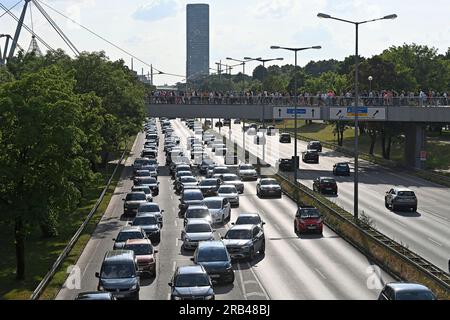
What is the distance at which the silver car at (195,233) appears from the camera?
128 feet

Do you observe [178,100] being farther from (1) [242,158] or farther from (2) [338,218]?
(2) [338,218]

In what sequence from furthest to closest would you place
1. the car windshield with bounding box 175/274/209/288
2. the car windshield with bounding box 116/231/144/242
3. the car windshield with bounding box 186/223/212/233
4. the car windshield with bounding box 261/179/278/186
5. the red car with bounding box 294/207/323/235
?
the car windshield with bounding box 261/179/278/186
the red car with bounding box 294/207/323/235
the car windshield with bounding box 186/223/212/233
the car windshield with bounding box 116/231/144/242
the car windshield with bounding box 175/274/209/288

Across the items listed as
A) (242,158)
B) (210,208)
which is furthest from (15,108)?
(242,158)

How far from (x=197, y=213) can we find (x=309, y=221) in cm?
629

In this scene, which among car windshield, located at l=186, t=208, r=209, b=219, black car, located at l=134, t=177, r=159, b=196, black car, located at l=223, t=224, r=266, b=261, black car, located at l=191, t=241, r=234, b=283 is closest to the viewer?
black car, located at l=191, t=241, r=234, b=283

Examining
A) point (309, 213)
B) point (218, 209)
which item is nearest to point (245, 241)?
point (309, 213)

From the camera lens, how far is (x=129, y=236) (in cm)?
3719

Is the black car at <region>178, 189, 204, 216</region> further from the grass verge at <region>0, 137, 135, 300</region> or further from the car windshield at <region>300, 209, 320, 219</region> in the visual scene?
the car windshield at <region>300, 209, 320, 219</region>

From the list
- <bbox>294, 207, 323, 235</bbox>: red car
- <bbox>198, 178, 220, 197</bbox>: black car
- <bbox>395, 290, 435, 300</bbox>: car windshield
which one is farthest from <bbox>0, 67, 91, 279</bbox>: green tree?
<bbox>198, 178, 220, 197</bbox>: black car

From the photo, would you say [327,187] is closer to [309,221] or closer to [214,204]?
[214,204]

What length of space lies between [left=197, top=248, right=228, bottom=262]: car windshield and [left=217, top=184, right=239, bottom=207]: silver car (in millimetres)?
24470

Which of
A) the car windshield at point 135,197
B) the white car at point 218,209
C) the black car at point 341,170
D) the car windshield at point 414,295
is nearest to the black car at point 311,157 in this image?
the black car at point 341,170

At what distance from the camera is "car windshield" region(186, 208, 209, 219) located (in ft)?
147
